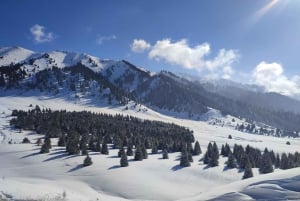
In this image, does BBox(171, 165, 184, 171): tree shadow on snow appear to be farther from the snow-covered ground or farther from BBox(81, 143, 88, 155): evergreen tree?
BBox(81, 143, 88, 155): evergreen tree

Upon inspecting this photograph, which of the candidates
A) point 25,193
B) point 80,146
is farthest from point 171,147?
point 25,193

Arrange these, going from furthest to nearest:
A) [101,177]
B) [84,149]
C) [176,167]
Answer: [84,149]
[176,167]
[101,177]

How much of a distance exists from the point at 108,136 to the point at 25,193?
7996cm

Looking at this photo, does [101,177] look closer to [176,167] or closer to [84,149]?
[176,167]

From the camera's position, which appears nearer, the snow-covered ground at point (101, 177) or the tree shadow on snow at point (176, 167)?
the snow-covered ground at point (101, 177)

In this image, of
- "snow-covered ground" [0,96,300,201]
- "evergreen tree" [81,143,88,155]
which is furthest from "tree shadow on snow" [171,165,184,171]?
"evergreen tree" [81,143,88,155]

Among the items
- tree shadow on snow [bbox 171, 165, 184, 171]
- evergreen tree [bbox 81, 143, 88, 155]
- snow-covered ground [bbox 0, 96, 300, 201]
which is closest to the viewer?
snow-covered ground [bbox 0, 96, 300, 201]

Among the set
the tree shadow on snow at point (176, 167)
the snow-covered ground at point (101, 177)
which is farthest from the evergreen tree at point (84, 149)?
the tree shadow on snow at point (176, 167)

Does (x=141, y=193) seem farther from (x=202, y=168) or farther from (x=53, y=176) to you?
(x=202, y=168)

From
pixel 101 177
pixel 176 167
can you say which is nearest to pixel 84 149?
pixel 101 177

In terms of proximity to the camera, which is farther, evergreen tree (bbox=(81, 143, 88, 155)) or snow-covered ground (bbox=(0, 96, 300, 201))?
evergreen tree (bbox=(81, 143, 88, 155))

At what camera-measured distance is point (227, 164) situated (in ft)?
283

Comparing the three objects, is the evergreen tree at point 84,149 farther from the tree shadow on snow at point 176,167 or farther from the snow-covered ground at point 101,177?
the tree shadow on snow at point 176,167

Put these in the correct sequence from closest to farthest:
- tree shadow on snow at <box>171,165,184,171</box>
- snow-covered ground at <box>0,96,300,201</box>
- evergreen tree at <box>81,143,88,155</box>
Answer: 1. snow-covered ground at <box>0,96,300,201</box>
2. tree shadow on snow at <box>171,165,184,171</box>
3. evergreen tree at <box>81,143,88,155</box>
